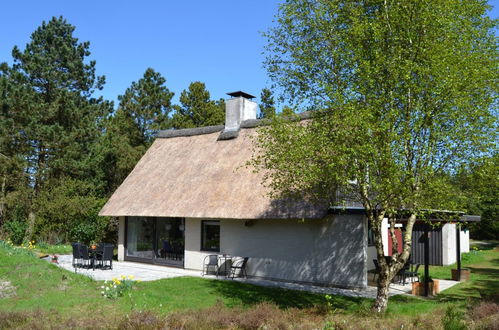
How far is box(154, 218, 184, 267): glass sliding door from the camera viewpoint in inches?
723

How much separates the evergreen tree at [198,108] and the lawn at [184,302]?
67.7ft

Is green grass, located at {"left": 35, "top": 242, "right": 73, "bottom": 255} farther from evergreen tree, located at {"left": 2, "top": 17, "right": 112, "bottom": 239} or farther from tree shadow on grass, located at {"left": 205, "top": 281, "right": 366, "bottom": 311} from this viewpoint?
tree shadow on grass, located at {"left": 205, "top": 281, "right": 366, "bottom": 311}

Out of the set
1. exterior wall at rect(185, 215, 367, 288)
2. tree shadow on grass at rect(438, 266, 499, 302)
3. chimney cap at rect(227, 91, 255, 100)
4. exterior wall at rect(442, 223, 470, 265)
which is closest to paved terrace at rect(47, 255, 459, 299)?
exterior wall at rect(185, 215, 367, 288)

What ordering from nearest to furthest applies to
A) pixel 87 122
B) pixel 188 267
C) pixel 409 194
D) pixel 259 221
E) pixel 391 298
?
pixel 409 194 → pixel 391 298 → pixel 259 221 → pixel 188 267 → pixel 87 122

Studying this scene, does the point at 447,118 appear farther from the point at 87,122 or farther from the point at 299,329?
the point at 87,122

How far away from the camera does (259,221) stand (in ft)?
52.9

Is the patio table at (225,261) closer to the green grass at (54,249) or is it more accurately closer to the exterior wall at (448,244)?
the green grass at (54,249)

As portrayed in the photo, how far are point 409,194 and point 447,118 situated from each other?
1.91m

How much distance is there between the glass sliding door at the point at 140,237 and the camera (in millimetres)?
19344

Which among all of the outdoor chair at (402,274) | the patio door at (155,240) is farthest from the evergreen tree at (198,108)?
the outdoor chair at (402,274)

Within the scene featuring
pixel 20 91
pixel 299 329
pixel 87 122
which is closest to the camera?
pixel 299 329

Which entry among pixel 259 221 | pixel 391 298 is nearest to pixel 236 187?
pixel 259 221

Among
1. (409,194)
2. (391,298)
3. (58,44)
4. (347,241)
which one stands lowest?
(391,298)

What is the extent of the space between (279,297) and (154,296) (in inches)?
130
